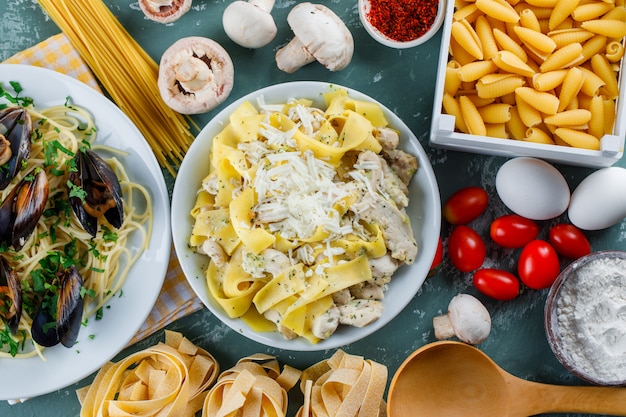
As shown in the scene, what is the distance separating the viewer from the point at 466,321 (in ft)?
9.09

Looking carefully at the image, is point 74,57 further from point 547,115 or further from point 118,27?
point 547,115

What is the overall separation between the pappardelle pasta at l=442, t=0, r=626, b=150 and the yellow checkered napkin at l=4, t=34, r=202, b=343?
131 centimetres

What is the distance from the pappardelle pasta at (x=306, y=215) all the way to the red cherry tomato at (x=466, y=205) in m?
0.33

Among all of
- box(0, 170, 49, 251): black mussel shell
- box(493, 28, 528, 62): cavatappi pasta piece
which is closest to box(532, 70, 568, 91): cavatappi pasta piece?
box(493, 28, 528, 62): cavatappi pasta piece

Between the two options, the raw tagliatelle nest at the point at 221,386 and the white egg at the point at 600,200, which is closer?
the white egg at the point at 600,200

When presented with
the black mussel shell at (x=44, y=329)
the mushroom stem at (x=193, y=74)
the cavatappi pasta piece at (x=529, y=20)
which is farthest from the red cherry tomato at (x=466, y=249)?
the black mussel shell at (x=44, y=329)

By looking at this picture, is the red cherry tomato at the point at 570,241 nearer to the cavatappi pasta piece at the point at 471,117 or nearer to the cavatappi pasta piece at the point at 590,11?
the cavatappi pasta piece at the point at 471,117

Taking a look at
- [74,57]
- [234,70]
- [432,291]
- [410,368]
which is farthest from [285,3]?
[410,368]

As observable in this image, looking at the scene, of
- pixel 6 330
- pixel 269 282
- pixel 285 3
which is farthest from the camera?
pixel 285 3

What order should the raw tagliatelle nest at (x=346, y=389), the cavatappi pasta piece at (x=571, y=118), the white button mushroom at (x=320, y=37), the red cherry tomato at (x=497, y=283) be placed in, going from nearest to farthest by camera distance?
the cavatappi pasta piece at (x=571, y=118), the white button mushroom at (x=320, y=37), the raw tagliatelle nest at (x=346, y=389), the red cherry tomato at (x=497, y=283)

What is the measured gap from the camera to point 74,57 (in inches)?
111

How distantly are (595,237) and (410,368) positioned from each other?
1007 millimetres

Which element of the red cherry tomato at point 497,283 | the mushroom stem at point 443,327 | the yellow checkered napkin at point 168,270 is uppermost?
the yellow checkered napkin at point 168,270

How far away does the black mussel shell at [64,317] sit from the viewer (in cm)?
250
